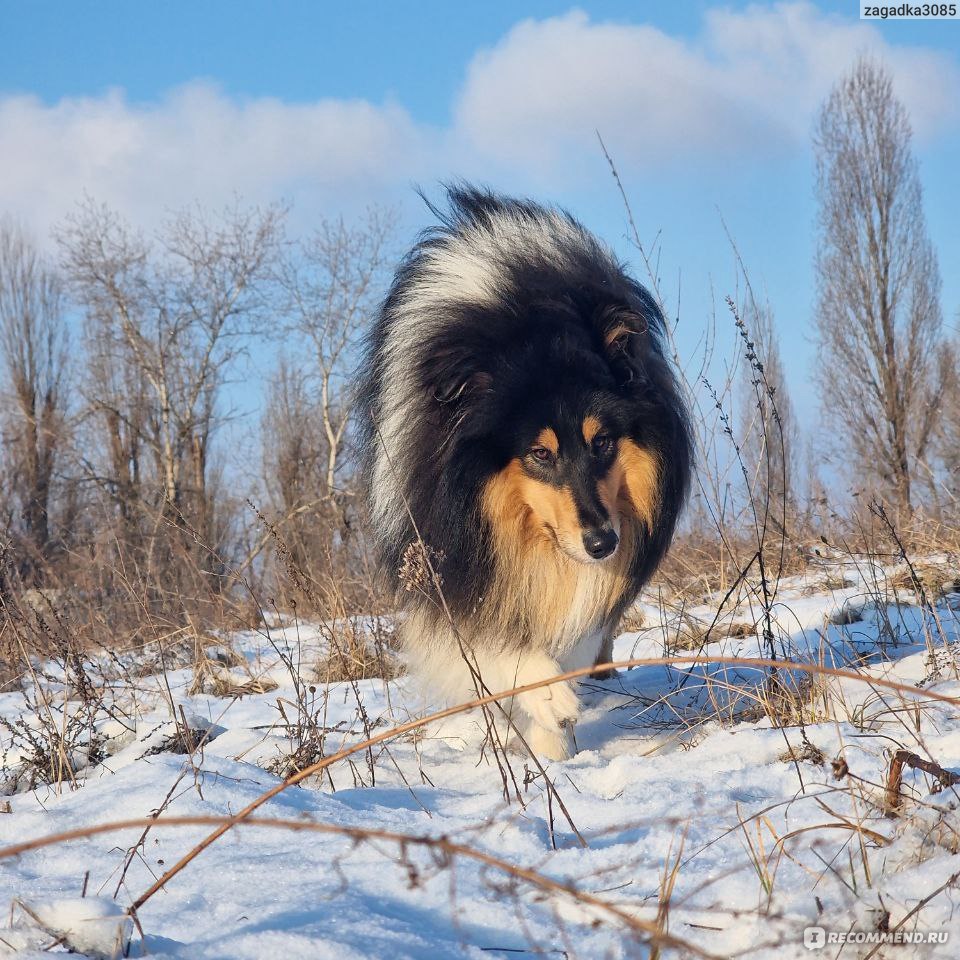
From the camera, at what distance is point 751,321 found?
14.5 ft

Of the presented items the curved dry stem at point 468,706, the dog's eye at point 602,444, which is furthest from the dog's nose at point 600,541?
the curved dry stem at point 468,706

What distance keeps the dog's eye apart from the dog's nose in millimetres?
350

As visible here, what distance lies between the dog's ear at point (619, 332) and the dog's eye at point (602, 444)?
247mm

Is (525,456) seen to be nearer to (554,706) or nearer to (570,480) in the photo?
(570,480)

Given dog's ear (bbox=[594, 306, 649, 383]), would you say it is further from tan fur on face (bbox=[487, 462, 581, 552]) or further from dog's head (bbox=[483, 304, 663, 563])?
tan fur on face (bbox=[487, 462, 581, 552])

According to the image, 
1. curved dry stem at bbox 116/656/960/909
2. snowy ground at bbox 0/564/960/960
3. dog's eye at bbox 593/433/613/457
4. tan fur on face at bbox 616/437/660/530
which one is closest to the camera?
curved dry stem at bbox 116/656/960/909

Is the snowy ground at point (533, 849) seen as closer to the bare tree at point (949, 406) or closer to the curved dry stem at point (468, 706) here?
the curved dry stem at point (468, 706)

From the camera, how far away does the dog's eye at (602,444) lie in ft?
11.3

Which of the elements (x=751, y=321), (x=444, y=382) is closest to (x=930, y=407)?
(x=751, y=321)

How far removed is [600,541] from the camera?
3.23 metres

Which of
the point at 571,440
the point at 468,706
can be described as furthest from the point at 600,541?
the point at 468,706

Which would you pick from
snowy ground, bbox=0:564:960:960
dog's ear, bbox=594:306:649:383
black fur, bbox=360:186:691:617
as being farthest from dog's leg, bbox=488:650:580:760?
dog's ear, bbox=594:306:649:383

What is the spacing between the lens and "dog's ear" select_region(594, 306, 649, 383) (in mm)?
3521

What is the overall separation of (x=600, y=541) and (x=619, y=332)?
0.85 meters
